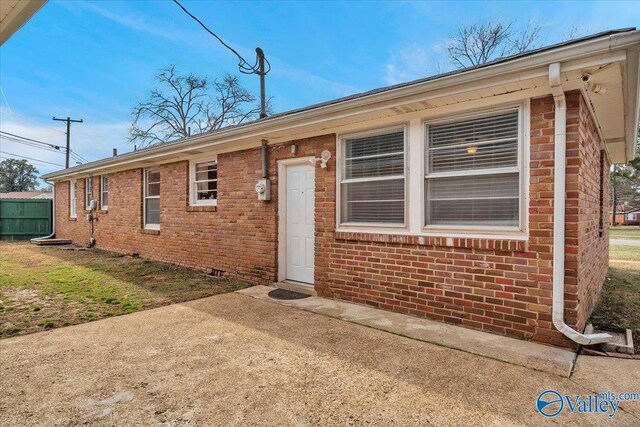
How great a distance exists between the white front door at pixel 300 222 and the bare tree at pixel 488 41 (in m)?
16.1

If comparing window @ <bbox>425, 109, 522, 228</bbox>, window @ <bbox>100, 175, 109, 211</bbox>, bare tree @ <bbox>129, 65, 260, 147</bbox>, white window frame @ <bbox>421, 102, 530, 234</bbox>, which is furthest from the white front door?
bare tree @ <bbox>129, 65, 260, 147</bbox>

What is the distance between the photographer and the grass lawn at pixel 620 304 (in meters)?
4.08

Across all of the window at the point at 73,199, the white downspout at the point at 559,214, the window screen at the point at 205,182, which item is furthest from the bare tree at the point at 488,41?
the window at the point at 73,199

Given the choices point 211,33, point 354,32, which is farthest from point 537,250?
point 354,32

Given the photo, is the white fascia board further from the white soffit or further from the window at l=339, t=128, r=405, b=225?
the white soffit

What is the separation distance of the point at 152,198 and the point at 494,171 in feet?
27.4

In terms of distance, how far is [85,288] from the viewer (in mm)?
5926

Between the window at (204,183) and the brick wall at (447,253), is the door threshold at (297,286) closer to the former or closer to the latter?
the brick wall at (447,253)

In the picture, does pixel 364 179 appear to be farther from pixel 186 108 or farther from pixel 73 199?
pixel 186 108

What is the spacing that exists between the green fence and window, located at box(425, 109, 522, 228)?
17.7 metres

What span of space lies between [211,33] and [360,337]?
7.88 m

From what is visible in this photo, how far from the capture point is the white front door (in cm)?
582

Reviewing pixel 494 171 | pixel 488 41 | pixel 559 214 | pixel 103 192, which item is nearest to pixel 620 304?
pixel 559 214

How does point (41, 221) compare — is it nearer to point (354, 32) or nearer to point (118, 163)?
point (118, 163)
